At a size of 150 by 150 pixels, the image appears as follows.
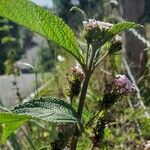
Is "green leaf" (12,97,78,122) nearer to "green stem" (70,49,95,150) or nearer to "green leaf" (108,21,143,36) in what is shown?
"green stem" (70,49,95,150)

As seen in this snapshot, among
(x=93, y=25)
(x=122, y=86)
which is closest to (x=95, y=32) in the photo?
(x=93, y=25)

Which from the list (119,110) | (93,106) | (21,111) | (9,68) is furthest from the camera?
(9,68)

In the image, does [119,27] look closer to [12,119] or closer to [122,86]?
[122,86]

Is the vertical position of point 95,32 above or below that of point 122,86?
above

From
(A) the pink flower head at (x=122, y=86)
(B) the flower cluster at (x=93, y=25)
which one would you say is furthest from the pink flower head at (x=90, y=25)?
(A) the pink flower head at (x=122, y=86)

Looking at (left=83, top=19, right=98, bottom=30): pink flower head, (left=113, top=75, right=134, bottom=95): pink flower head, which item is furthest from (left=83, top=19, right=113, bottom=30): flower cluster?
(left=113, top=75, right=134, bottom=95): pink flower head

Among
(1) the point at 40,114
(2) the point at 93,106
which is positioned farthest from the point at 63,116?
(2) the point at 93,106

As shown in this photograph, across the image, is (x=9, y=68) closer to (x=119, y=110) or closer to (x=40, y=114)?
(x=119, y=110)
